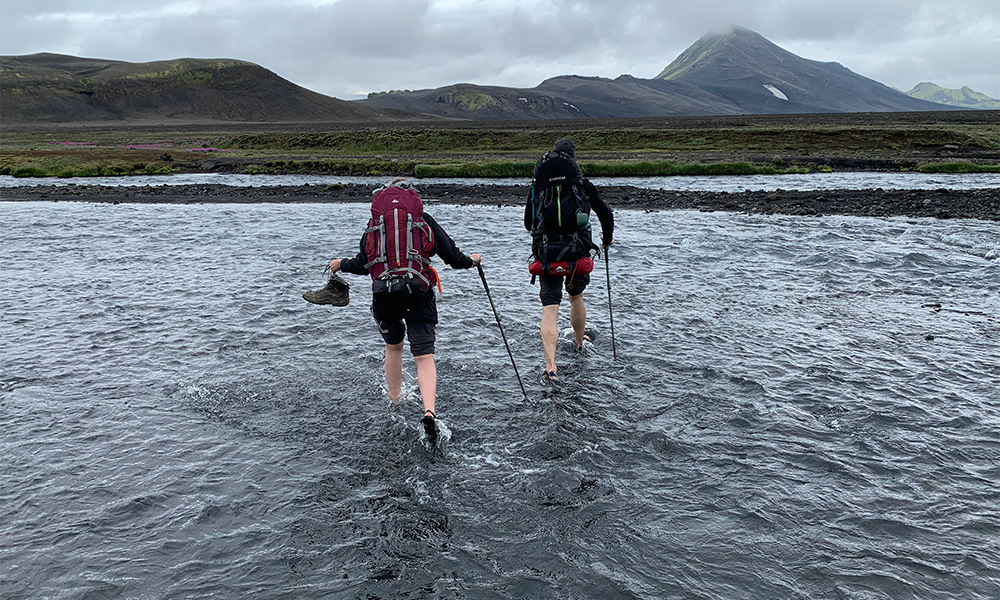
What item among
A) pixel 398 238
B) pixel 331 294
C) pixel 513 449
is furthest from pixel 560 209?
pixel 513 449

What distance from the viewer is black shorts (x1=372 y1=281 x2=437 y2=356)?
25.2 ft

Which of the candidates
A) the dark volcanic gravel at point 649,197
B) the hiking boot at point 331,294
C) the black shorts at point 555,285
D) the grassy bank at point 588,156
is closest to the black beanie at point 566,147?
the black shorts at point 555,285

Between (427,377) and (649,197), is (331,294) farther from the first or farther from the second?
(649,197)

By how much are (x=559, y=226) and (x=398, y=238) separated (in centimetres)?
277

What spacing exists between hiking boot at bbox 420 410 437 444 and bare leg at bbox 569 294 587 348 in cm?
353

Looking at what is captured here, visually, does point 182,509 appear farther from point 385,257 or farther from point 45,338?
point 45,338

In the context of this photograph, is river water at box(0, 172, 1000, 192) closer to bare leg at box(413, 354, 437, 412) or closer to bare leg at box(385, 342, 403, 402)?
bare leg at box(385, 342, 403, 402)

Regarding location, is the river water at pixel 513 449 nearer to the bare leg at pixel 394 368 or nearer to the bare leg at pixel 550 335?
the bare leg at pixel 394 368

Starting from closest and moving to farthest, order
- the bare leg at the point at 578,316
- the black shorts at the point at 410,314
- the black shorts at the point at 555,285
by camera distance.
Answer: the black shorts at the point at 410,314 < the black shorts at the point at 555,285 < the bare leg at the point at 578,316

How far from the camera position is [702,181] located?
1700 inches

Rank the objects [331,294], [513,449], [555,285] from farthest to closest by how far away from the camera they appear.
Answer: [555,285]
[331,294]
[513,449]

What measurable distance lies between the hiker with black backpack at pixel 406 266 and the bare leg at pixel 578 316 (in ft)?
8.95

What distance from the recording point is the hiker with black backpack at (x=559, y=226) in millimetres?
9375

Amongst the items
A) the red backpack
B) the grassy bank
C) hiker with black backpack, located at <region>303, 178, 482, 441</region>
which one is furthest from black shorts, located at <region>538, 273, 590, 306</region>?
the grassy bank
